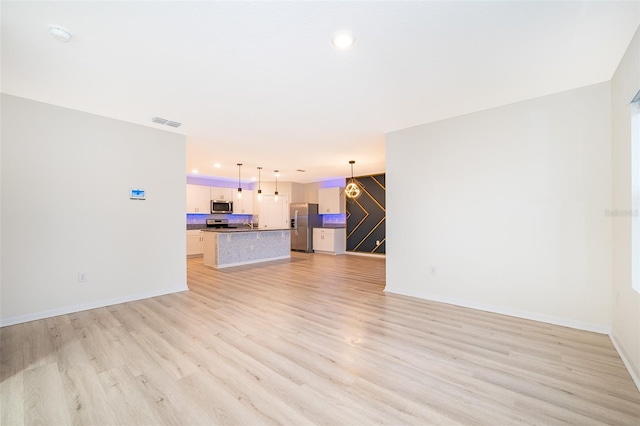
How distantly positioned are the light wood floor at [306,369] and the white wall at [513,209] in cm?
39

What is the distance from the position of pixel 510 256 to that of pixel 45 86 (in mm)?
5482

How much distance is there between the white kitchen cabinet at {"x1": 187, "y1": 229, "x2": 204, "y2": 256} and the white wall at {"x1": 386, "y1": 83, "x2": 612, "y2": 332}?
6.48 metres

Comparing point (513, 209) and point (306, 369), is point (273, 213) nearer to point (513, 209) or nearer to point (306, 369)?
point (513, 209)

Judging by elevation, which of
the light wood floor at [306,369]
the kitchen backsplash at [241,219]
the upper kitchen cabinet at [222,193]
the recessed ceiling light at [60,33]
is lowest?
the light wood floor at [306,369]

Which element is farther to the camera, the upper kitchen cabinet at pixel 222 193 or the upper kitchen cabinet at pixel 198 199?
the upper kitchen cabinet at pixel 222 193

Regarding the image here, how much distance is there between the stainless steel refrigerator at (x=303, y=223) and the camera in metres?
9.44

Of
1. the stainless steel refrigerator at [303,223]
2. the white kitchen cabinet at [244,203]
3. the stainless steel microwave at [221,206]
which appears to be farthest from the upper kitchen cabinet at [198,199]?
the stainless steel refrigerator at [303,223]

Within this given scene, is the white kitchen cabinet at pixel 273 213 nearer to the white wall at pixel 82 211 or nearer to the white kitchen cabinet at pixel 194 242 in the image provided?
the white kitchen cabinet at pixel 194 242

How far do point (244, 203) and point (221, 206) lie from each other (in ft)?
3.12

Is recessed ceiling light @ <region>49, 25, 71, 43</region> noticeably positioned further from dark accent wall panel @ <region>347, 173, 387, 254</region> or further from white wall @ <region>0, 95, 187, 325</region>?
dark accent wall panel @ <region>347, 173, 387, 254</region>

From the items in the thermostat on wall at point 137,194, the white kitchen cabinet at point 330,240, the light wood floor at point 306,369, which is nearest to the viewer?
the light wood floor at point 306,369

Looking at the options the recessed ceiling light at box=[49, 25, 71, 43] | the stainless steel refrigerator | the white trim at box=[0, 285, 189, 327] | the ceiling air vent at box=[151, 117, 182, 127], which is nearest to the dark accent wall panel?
the stainless steel refrigerator

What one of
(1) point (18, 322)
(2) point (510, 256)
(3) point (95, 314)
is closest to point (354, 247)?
(2) point (510, 256)

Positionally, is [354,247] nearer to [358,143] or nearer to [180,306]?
[358,143]
